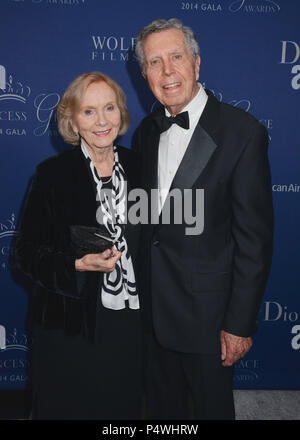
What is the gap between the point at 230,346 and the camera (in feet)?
6.61

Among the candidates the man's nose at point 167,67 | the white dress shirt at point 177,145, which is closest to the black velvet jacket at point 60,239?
the white dress shirt at point 177,145

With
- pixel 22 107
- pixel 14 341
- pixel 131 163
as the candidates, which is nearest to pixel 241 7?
pixel 131 163

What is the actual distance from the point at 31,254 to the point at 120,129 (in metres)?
0.87

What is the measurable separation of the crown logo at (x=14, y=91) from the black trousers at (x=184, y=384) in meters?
1.93

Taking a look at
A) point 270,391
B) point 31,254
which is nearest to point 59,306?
point 31,254

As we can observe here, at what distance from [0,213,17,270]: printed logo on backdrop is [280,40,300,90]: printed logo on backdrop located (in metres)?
2.37

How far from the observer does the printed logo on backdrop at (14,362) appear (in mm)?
3219

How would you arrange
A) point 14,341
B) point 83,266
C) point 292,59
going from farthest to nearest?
point 14,341
point 292,59
point 83,266

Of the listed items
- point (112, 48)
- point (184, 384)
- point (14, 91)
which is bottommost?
point (184, 384)

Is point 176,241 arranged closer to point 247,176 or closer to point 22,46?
point 247,176

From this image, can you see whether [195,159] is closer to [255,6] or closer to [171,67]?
[171,67]

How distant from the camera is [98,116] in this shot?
205 centimetres

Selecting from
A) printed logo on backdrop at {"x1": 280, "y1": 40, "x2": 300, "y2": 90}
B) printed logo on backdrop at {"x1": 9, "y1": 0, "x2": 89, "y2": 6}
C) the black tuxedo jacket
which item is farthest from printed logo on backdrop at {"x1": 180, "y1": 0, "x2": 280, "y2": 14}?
the black tuxedo jacket

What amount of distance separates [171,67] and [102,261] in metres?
1.04
